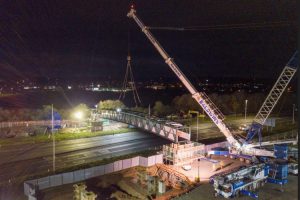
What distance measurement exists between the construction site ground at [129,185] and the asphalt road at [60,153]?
111 inches

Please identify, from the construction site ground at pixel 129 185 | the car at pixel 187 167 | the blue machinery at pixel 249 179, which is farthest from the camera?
the car at pixel 187 167

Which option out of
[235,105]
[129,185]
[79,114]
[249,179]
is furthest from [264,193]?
[235,105]

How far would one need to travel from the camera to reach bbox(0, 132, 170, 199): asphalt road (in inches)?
850

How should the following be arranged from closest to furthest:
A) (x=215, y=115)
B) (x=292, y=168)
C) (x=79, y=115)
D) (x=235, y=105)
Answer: (x=292, y=168) < (x=215, y=115) < (x=79, y=115) < (x=235, y=105)

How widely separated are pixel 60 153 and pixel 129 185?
958 cm

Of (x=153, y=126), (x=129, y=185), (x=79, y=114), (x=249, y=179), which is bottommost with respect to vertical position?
(x=129, y=185)

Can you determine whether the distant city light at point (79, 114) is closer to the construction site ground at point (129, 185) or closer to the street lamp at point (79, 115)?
the street lamp at point (79, 115)

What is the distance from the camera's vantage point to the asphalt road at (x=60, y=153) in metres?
21.6

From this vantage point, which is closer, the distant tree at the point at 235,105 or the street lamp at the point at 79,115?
the street lamp at the point at 79,115

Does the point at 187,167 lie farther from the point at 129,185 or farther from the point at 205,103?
the point at 205,103

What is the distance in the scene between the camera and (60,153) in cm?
2750

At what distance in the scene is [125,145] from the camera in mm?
31250

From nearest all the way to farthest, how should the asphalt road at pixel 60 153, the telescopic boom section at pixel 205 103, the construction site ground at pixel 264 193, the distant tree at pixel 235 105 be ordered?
1. the construction site ground at pixel 264 193
2. the asphalt road at pixel 60 153
3. the telescopic boom section at pixel 205 103
4. the distant tree at pixel 235 105

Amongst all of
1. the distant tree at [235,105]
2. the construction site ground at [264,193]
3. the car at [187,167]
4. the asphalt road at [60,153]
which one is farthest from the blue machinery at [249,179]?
the distant tree at [235,105]
